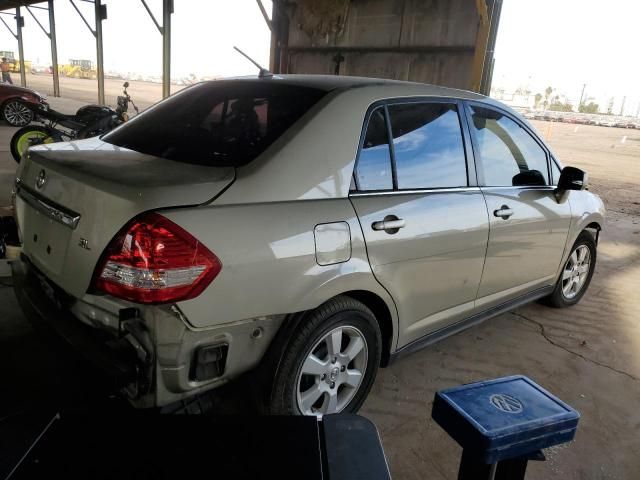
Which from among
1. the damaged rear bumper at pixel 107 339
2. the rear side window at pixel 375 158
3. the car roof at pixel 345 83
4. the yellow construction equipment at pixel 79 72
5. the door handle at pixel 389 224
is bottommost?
the damaged rear bumper at pixel 107 339

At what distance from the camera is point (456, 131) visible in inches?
108

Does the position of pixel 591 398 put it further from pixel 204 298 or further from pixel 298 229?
pixel 204 298

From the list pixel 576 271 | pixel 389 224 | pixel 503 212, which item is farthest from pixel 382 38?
pixel 389 224

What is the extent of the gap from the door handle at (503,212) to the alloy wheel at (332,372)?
113 centimetres

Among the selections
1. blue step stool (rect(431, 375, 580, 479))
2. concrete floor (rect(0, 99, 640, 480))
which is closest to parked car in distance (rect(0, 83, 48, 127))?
concrete floor (rect(0, 99, 640, 480))

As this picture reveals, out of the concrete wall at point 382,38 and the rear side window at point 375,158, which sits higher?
the concrete wall at point 382,38

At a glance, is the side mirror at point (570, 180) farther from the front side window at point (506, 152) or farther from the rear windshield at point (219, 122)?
the rear windshield at point (219, 122)

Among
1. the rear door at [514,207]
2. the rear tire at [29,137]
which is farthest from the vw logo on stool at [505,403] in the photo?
the rear tire at [29,137]

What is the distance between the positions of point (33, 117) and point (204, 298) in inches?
522

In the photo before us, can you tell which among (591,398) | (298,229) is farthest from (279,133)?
(591,398)

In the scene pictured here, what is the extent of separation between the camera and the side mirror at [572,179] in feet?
11.0

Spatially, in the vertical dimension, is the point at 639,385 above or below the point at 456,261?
below

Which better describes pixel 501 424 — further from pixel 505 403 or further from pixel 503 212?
pixel 503 212

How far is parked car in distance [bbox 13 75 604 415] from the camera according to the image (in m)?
1.73
